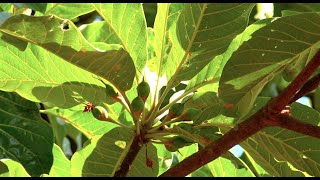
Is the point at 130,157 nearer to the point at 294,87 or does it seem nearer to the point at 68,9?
the point at 294,87

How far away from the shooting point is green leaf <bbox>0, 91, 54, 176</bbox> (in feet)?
5.60

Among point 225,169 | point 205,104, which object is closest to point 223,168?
point 225,169

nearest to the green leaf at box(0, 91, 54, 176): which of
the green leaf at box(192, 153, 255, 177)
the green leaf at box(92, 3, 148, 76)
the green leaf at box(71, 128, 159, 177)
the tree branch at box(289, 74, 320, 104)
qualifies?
the green leaf at box(71, 128, 159, 177)

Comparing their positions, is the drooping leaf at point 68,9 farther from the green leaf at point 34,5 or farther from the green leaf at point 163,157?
the green leaf at point 163,157

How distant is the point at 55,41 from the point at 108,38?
0.66m

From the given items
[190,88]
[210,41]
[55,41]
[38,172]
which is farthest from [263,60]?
[38,172]

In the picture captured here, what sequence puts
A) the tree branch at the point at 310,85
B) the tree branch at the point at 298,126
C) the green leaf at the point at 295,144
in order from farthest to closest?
the green leaf at the point at 295,144
the tree branch at the point at 310,85
the tree branch at the point at 298,126

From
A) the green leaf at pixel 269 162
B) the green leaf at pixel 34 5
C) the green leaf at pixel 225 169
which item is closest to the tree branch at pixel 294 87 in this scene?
the green leaf at pixel 269 162

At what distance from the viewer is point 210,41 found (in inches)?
58.9

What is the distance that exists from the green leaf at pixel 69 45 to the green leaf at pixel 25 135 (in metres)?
0.37

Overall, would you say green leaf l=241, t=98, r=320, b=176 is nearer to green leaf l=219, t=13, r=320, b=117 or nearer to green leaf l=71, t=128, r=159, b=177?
green leaf l=219, t=13, r=320, b=117

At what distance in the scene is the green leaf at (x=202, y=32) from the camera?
1457mm

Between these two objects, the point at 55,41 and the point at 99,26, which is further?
the point at 99,26

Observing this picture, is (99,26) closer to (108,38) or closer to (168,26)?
(108,38)
